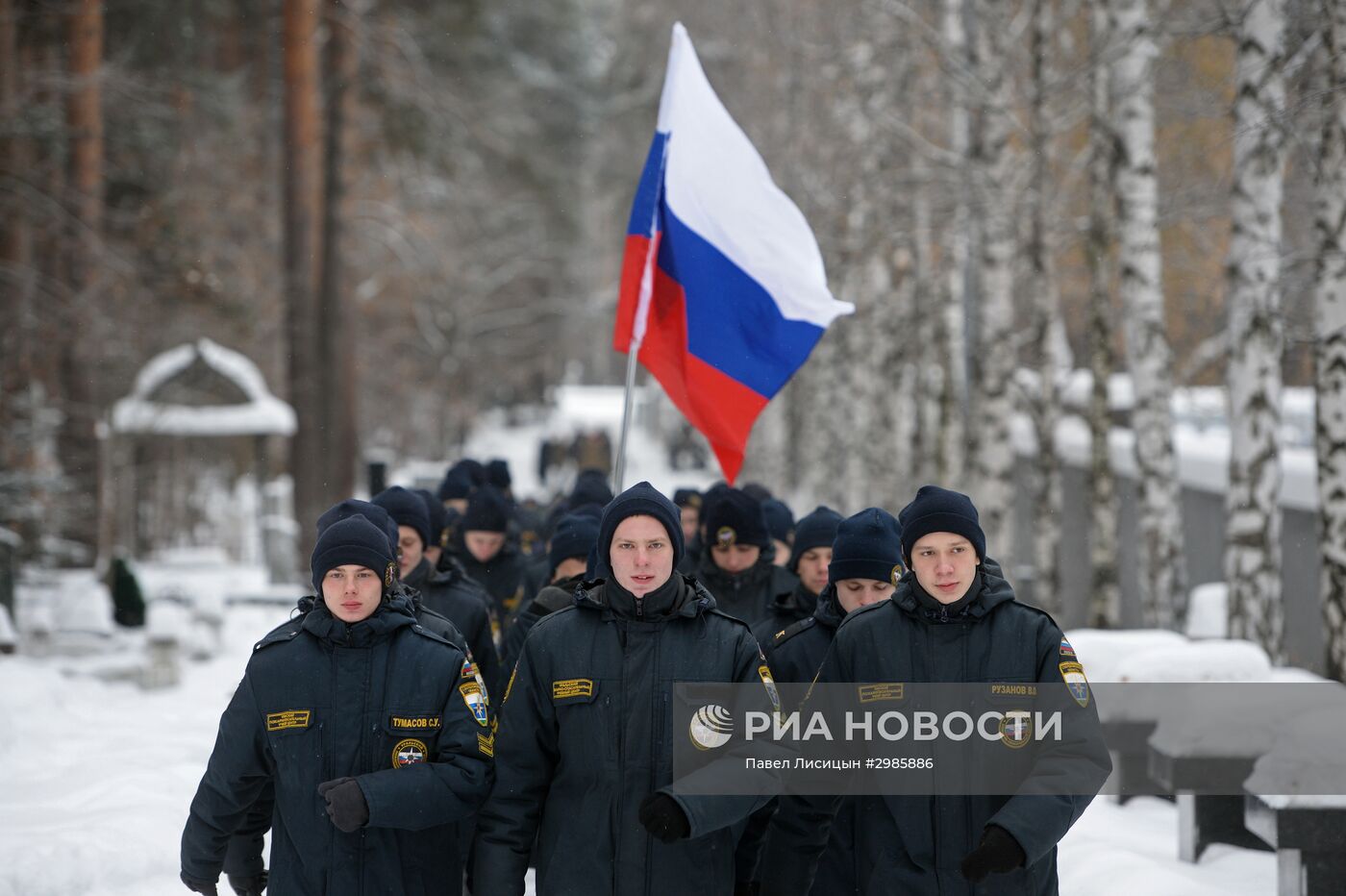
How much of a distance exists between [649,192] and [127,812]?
413 cm

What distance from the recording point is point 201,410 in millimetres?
21438

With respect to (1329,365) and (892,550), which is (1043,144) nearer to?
(1329,365)

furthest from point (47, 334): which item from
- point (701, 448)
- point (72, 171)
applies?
point (701, 448)

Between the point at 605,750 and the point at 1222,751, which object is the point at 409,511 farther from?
the point at 1222,751

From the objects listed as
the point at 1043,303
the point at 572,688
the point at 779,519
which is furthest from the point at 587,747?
the point at 1043,303

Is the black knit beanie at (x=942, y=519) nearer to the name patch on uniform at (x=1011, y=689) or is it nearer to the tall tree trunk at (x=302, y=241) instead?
the name patch on uniform at (x=1011, y=689)

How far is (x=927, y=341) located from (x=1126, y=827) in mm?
12224

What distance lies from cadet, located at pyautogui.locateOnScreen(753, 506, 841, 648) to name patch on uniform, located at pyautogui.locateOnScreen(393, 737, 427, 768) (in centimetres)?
173

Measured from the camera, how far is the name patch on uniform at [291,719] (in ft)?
13.1

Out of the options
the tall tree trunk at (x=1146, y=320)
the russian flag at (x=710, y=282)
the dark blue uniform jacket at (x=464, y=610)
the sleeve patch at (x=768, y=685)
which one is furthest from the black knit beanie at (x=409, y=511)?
the tall tree trunk at (x=1146, y=320)

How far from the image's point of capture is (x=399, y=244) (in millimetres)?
29641

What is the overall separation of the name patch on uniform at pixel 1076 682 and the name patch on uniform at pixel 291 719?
1968 mm

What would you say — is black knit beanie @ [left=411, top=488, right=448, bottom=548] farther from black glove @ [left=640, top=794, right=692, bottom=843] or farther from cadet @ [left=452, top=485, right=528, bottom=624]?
black glove @ [left=640, top=794, right=692, bottom=843]

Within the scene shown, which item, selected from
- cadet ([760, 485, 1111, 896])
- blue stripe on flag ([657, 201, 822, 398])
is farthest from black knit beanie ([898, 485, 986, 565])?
blue stripe on flag ([657, 201, 822, 398])
